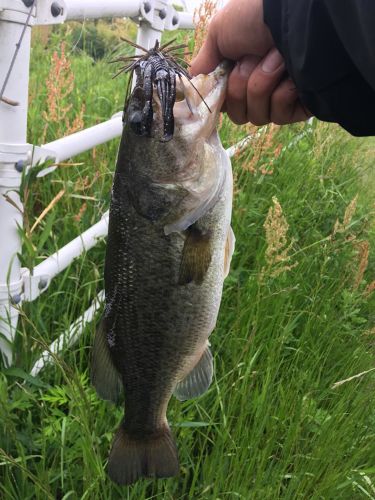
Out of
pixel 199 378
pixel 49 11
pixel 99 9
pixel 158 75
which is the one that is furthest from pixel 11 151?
pixel 199 378

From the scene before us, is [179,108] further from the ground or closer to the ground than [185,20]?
closer to the ground

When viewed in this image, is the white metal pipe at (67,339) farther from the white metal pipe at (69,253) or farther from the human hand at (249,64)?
the human hand at (249,64)

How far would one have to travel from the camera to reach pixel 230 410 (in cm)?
216

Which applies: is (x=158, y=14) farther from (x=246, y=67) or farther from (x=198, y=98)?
(x=198, y=98)

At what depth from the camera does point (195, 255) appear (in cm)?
146

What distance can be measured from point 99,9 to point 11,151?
0.73 m

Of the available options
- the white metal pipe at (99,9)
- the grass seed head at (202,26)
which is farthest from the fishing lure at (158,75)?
the grass seed head at (202,26)

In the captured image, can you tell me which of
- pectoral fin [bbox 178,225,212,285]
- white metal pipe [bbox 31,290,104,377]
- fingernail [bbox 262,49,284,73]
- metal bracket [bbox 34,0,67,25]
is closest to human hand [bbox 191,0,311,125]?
fingernail [bbox 262,49,284,73]

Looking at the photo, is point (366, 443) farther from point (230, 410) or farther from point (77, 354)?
point (77, 354)

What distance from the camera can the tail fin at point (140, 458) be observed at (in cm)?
163

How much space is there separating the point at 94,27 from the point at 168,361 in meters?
8.13

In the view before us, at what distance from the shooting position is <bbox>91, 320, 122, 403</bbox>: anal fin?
1.59m

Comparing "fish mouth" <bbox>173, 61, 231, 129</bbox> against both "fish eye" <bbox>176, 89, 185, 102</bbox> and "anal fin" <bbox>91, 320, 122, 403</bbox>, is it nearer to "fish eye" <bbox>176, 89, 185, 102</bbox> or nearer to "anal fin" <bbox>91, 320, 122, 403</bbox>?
"fish eye" <bbox>176, 89, 185, 102</bbox>

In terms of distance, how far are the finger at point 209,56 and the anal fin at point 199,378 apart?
83 cm
